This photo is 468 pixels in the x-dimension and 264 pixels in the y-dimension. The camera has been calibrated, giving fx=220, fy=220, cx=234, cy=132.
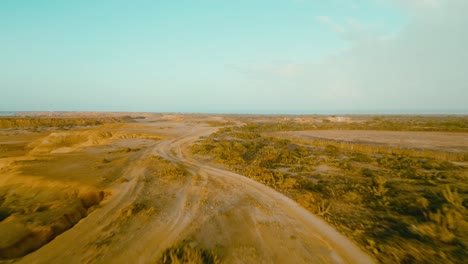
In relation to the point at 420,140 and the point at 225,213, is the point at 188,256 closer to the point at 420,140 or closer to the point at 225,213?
the point at 225,213

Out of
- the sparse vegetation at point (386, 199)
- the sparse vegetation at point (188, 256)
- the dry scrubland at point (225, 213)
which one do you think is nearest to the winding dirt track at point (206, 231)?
the dry scrubland at point (225, 213)

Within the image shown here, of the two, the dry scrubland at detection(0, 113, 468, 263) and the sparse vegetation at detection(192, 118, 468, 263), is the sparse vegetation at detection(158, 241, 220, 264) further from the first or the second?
the sparse vegetation at detection(192, 118, 468, 263)

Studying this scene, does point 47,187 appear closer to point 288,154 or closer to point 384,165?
point 288,154

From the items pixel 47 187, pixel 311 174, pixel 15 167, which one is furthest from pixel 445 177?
pixel 15 167

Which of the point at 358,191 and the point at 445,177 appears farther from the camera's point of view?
the point at 445,177

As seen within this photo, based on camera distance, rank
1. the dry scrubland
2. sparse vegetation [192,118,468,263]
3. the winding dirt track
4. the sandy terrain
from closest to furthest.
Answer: the winding dirt track, the dry scrubland, sparse vegetation [192,118,468,263], the sandy terrain

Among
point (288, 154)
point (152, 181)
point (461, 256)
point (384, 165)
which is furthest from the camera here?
point (288, 154)

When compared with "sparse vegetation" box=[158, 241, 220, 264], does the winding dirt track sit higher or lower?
lower

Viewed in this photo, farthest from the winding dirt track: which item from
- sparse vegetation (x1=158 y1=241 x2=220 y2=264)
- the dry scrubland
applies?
sparse vegetation (x1=158 y1=241 x2=220 y2=264)

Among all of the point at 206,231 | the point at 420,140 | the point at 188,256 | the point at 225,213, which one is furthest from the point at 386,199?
the point at 420,140
